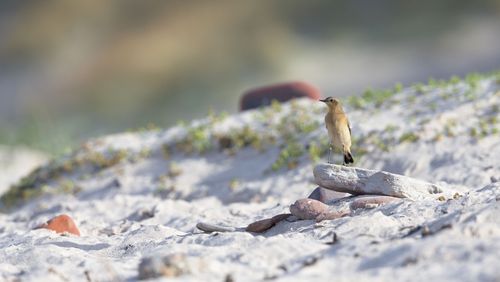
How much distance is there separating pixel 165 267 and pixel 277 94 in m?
8.85

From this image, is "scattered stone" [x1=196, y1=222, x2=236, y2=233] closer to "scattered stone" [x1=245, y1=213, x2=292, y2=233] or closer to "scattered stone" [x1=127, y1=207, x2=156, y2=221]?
"scattered stone" [x1=245, y1=213, x2=292, y2=233]

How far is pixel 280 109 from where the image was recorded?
12156mm

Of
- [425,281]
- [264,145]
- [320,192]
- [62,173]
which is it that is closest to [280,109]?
[264,145]

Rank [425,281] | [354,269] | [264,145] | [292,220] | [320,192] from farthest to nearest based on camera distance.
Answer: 1. [264,145]
2. [320,192]
3. [292,220]
4. [354,269]
5. [425,281]

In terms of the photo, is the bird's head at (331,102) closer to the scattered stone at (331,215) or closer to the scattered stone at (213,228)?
the scattered stone at (331,215)

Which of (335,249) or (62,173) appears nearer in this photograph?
(335,249)

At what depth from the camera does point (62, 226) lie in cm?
774

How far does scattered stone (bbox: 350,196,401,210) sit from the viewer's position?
6.50m

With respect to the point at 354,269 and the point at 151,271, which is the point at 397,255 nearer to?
the point at 354,269

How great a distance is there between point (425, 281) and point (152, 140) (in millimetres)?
8577

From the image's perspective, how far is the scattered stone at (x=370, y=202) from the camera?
21.3 feet

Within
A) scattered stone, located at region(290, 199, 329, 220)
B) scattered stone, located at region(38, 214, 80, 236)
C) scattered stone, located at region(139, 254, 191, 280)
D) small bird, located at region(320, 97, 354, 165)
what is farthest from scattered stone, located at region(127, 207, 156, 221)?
scattered stone, located at region(139, 254, 191, 280)

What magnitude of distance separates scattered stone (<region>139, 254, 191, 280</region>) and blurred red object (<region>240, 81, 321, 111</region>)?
8.63 meters

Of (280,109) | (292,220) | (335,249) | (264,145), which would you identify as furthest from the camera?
(280,109)
